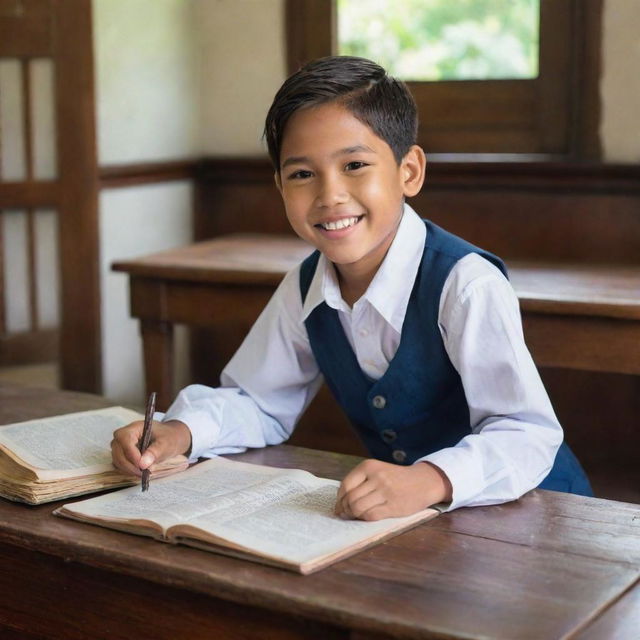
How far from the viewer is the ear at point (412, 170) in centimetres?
189

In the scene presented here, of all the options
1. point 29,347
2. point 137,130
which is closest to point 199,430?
point 29,347

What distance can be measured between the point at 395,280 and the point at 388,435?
258mm

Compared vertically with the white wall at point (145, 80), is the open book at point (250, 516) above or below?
below

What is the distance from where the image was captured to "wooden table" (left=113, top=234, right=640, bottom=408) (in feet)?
8.11

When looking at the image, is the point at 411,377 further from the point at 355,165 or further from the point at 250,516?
the point at 250,516

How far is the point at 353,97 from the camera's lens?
179 centimetres

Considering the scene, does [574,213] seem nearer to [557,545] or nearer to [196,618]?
[557,545]

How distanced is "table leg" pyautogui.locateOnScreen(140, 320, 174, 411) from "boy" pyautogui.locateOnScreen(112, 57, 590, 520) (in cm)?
119

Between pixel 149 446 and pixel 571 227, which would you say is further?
pixel 571 227

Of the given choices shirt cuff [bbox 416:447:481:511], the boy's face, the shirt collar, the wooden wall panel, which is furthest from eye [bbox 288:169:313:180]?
the wooden wall panel

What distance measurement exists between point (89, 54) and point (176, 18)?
0.51m

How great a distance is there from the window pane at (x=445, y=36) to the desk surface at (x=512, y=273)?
2.12ft

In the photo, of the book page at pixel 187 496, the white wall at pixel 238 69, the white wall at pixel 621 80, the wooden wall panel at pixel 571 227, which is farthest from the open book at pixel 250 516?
the white wall at pixel 238 69

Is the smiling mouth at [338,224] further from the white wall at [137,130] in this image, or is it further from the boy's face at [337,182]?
the white wall at [137,130]
